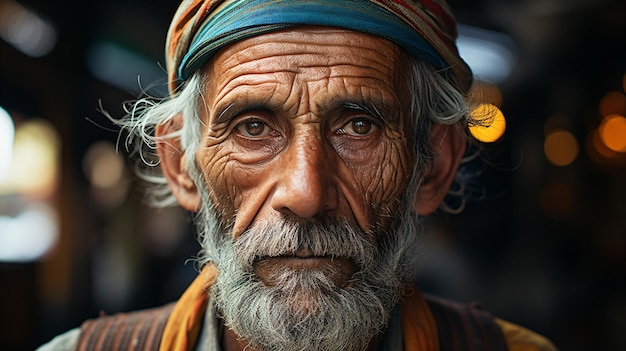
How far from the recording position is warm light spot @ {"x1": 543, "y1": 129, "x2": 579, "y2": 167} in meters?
7.44

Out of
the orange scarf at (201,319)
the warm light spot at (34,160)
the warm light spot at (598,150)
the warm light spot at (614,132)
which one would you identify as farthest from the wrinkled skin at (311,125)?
the warm light spot at (598,150)

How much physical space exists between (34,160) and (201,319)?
14.0 ft

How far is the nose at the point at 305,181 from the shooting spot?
1.43 meters

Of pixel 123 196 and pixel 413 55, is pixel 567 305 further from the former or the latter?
pixel 413 55

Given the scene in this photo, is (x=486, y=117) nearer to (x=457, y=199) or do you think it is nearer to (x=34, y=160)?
(x=457, y=199)

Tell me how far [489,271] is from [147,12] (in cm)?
523

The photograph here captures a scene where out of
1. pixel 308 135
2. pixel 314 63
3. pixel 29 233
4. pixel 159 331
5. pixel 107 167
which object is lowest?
pixel 29 233

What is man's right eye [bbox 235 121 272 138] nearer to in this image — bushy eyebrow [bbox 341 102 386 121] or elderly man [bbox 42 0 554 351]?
elderly man [bbox 42 0 554 351]

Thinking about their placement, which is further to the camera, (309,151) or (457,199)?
(457,199)

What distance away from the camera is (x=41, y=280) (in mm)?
5578

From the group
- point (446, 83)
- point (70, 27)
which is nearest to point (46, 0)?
point (70, 27)

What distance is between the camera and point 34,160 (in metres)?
5.53

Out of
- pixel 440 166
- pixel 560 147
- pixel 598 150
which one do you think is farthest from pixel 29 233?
pixel 598 150

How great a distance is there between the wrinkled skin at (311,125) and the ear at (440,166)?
0.22 metres
